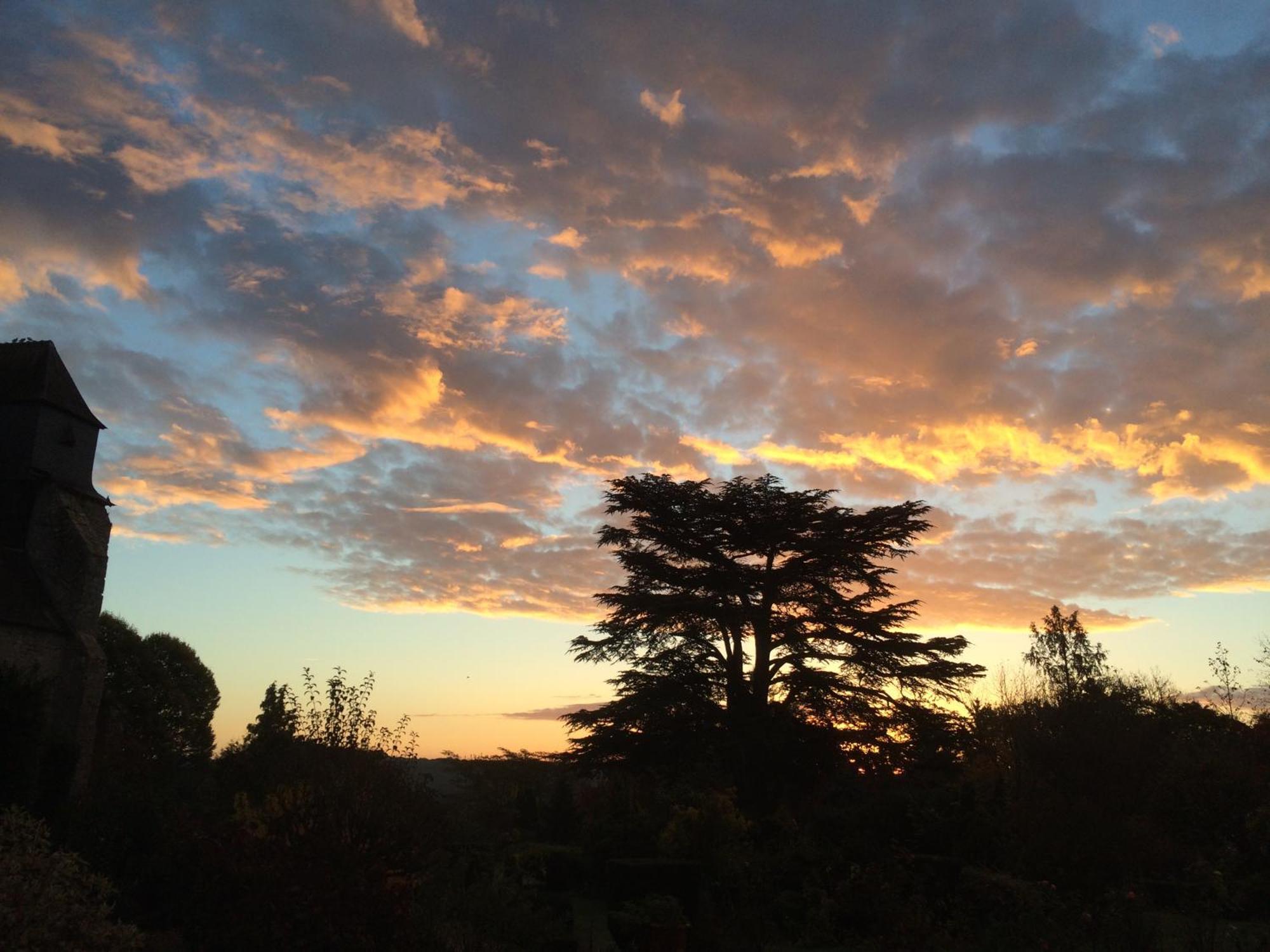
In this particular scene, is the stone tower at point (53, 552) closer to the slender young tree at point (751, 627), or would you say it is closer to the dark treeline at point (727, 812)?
the dark treeline at point (727, 812)

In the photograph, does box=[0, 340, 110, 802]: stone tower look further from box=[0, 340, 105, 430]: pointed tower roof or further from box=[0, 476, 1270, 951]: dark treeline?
box=[0, 476, 1270, 951]: dark treeline

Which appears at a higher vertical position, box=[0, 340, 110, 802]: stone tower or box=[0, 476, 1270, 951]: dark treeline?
box=[0, 340, 110, 802]: stone tower

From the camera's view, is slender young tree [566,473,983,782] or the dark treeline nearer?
the dark treeline

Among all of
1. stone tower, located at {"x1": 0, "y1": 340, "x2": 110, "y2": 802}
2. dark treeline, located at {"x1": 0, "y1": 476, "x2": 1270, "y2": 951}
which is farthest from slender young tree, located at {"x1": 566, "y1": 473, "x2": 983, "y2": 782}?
stone tower, located at {"x1": 0, "y1": 340, "x2": 110, "y2": 802}

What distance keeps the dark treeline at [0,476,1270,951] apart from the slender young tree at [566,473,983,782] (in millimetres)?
74

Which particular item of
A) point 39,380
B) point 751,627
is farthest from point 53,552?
point 751,627

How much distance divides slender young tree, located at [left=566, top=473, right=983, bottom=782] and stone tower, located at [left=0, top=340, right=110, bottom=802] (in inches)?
548

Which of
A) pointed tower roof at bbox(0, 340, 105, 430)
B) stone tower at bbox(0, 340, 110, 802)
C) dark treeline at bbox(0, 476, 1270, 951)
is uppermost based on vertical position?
pointed tower roof at bbox(0, 340, 105, 430)

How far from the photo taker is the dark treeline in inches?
348

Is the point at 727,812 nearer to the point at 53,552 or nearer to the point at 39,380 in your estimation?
the point at 53,552

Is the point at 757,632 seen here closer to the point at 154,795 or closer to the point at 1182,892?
the point at 1182,892

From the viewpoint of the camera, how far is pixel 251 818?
11.4 m

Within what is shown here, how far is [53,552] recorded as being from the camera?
27312mm

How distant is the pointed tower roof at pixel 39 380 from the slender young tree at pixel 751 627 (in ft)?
58.9
